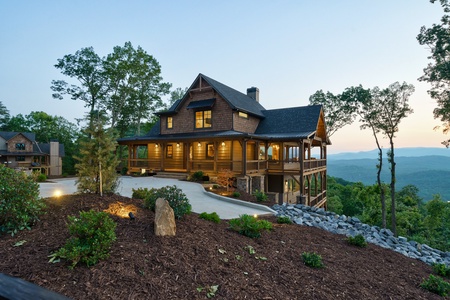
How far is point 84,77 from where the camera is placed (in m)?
27.9

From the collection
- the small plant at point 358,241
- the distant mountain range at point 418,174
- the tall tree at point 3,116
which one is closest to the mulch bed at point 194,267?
the small plant at point 358,241

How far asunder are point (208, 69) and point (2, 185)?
75477 mm

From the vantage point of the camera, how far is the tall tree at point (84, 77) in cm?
2711

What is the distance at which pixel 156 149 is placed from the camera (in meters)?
22.1

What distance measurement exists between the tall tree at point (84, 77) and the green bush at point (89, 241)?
28.0 metres

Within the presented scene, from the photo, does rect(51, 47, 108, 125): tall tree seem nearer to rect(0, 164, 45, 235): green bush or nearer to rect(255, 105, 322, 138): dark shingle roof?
rect(255, 105, 322, 138): dark shingle roof

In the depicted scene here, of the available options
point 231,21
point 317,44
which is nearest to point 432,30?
point 317,44

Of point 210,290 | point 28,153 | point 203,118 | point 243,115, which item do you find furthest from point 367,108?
point 28,153

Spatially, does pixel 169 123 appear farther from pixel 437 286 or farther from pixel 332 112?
pixel 437 286

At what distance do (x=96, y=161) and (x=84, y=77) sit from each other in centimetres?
2735

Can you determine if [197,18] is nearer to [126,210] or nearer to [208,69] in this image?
[126,210]

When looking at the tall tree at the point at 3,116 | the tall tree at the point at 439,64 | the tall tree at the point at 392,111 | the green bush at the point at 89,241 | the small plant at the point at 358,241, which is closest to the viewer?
the green bush at the point at 89,241

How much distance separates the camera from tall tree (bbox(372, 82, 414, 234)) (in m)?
15.9

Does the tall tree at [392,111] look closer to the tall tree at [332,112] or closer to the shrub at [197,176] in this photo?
the tall tree at [332,112]
